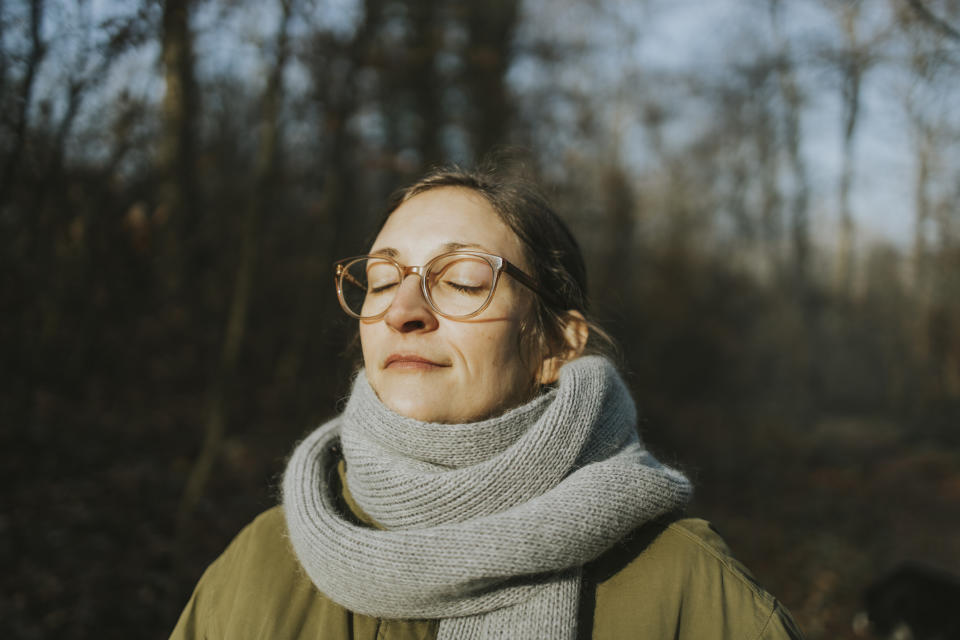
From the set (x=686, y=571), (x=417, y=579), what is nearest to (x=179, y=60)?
(x=417, y=579)

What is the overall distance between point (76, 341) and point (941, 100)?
23.9ft

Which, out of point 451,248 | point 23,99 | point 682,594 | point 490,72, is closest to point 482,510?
point 682,594

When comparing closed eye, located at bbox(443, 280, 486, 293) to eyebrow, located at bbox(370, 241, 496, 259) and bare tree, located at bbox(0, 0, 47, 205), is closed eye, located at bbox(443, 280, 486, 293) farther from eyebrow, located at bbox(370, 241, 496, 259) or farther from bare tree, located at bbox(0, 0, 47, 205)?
bare tree, located at bbox(0, 0, 47, 205)

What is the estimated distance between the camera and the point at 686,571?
58.8 inches

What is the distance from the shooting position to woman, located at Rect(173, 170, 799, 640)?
146 centimetres

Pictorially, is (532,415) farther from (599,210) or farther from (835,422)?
(835,422)

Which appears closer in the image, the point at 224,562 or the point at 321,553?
the point at 321,553

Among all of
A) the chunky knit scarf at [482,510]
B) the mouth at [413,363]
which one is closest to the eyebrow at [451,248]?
the mouth at [413,363]

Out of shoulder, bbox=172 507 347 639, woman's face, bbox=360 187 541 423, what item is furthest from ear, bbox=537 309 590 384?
shoulder, bbox=172 507 347 639

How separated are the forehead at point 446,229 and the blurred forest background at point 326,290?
771 mm

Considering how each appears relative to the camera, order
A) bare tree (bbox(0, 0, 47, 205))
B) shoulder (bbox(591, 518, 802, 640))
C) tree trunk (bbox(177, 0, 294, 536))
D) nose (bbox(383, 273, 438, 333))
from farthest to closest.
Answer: tree trunk (bbox(177, 0, 294, 536)) → bare tree (bbox(0, 0, 47, 205)) → nose (bbox(383, 273, 438, 333)) → shoulder (bbox(591, 518, 802, 640))

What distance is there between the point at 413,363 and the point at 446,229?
41cm

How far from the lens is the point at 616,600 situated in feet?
4.99

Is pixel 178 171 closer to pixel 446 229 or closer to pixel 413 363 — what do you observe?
pixel 446 229
